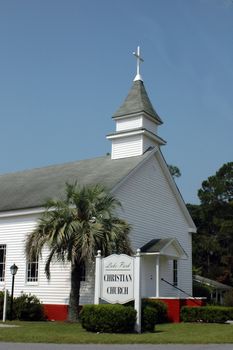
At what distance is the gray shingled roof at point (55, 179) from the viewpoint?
90.5 feet

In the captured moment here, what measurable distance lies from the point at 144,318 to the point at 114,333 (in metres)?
1.59

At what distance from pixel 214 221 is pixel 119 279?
44.5 metres

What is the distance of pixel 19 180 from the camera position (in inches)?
1326

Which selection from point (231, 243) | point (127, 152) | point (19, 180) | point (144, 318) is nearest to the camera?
→ point (144, 318)

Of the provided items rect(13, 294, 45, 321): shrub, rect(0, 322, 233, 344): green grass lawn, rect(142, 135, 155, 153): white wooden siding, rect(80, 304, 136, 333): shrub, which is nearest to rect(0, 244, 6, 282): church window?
rect(13, 294, 45, 321): shrub

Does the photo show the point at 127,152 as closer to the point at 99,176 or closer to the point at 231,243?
the point at 99,176

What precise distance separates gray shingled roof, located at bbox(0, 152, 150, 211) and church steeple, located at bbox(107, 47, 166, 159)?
0.67 m

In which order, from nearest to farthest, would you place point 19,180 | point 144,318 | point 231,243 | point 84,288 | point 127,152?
1. point 144,318
2. point 84,288
3. point 127,152
4. point 19,180
5. point 231,243

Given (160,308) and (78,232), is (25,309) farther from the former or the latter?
(160,308)

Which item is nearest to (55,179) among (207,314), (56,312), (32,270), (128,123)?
(128,123)

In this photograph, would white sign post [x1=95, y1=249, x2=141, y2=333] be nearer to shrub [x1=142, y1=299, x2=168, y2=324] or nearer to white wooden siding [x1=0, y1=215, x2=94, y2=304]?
shrub [x1=142, y1=299, x2=168, y2=324]

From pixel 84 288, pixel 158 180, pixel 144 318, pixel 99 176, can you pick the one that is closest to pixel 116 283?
pixel 144 318

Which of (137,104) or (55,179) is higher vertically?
(137,104)

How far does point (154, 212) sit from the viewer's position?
2980 centimetres
